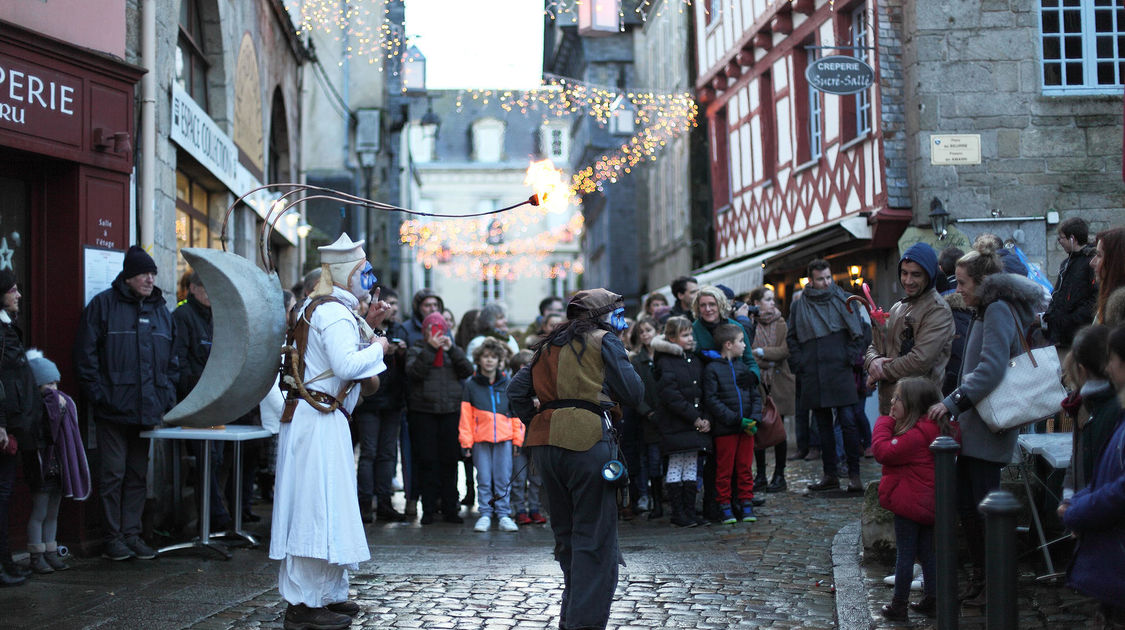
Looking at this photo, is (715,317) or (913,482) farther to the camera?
(715,317)

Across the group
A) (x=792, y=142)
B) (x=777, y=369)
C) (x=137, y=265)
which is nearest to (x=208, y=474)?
(x=137, y=265)

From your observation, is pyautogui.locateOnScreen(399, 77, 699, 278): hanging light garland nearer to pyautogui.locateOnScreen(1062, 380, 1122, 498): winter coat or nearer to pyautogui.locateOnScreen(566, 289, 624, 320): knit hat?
pyautogui.locateOnScreen(566, 289, 624, 320): knit hat

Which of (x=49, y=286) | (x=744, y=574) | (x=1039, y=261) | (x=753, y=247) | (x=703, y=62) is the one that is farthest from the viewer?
(x=703, y=62)

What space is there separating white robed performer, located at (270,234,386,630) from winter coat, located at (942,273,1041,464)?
2.90 metres

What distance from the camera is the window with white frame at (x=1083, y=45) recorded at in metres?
14.7

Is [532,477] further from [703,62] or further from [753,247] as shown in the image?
[703,62]

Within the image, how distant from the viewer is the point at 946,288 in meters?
9.19

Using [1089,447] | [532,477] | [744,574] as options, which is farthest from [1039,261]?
[1089,447]

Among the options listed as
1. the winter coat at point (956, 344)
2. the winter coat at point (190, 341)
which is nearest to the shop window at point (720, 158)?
the winter coat at point (956, 344)

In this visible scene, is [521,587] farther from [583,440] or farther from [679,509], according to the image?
[679,509]

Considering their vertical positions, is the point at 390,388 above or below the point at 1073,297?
below

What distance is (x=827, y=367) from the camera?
10.2 metres

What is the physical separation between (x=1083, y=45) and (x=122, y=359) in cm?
1196

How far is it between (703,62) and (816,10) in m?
7.18
